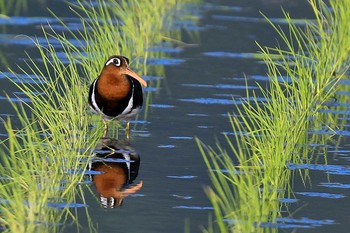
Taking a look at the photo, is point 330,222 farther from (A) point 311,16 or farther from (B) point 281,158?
(A) point 311,16

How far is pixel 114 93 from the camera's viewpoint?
938 cm

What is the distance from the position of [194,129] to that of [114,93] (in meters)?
A: 0.89

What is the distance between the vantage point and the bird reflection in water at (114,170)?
7.56 m

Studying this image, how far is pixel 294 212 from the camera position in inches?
279

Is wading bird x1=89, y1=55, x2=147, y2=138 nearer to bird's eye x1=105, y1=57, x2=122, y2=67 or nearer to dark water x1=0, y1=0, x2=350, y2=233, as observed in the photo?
bird's eye x1=105, y1=57, x2=122, y2=67

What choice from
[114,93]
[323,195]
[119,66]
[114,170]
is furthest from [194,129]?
[323,195]

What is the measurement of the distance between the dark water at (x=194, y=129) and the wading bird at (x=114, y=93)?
0.26m

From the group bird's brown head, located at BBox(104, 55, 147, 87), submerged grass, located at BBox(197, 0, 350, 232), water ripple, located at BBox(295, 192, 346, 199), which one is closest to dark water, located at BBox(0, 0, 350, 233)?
water ripple, located at BBox(295, 192, 346, 199)

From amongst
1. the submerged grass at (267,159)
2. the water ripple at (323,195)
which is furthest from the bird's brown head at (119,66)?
the water ripple at (323,195)

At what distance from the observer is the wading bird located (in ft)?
30.4

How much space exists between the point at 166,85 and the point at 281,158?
13.6ft

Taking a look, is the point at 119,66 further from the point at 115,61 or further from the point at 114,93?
the point at 114,93

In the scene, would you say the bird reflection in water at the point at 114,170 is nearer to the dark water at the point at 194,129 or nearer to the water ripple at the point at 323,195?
the dark water at the point at 194,129

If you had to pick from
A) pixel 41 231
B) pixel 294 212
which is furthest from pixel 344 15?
pixel 41 231
